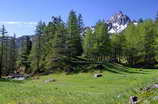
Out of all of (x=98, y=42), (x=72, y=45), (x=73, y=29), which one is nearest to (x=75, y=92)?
(x=72, y=45)

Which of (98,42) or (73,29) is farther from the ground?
(73,29)

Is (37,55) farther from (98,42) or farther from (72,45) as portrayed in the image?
(98,42)

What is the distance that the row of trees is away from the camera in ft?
231

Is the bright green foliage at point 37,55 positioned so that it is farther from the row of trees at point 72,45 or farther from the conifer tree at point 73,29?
the conifer tree at point 73,29

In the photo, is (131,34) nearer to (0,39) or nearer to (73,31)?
(73,31)

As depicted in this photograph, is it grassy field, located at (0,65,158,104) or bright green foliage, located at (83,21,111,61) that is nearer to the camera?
grassy field, located at (0,65,158,104)

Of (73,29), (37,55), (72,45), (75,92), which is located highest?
(73,29)

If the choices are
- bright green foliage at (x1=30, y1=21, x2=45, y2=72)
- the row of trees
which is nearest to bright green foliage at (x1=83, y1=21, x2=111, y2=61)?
the row of trees

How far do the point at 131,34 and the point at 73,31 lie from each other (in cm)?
1833

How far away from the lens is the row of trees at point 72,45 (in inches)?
2771

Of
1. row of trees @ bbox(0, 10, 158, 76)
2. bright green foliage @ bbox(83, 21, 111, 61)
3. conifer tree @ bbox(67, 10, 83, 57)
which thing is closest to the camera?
row of trees @ bbox(0, 10, 158, 76)

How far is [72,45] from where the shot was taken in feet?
251

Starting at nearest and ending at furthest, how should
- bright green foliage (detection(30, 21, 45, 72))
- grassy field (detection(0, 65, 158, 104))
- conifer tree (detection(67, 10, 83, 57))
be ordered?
grassy field (detection(0, 65, 158, 104))
bright green foliage (detection(30, 21, 45, 72))
conifer tree (detection(67, 10, 83, 57))

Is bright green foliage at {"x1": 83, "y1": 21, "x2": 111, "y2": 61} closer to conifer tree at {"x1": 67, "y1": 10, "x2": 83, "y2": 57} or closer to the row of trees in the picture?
the row of trees
